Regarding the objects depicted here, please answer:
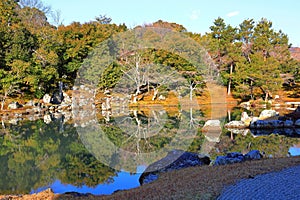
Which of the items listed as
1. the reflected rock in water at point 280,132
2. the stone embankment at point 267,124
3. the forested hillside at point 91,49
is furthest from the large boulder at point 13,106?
the reflected rock in water at point 280,132

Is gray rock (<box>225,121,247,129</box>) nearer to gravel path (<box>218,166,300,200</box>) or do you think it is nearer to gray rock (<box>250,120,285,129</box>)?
gray rock (<box>250,120,285,129</box>)

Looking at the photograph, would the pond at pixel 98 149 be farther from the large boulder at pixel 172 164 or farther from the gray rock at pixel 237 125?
the gray rock at pixel 237 125

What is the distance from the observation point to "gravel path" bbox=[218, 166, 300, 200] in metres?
3.54

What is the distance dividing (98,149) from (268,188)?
6.76m

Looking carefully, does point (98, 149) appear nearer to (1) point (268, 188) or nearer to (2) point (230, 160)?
(2) point (230, 160)

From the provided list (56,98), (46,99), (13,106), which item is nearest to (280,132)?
(13,106)

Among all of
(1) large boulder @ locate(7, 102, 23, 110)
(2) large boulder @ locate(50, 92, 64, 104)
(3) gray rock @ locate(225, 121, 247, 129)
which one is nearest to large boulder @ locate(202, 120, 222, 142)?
(3) gray rock @ locate(225, 121, 247, 129)

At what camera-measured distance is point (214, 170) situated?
17.3 feet

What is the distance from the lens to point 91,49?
25.4 meters

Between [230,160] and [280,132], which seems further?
[280,132]

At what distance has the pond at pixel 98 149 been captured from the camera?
6.60 meters

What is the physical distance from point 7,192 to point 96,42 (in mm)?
20788

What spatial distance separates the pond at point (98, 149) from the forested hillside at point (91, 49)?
8006 mm

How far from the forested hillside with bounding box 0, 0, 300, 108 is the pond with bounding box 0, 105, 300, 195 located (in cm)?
801
